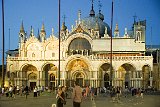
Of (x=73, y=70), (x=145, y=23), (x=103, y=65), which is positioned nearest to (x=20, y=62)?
(x=73, y=70)

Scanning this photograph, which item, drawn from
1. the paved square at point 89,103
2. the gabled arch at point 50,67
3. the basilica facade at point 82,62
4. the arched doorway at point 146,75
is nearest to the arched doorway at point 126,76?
the basilica facade at point 82,62

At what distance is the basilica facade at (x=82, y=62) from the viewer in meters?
59.8

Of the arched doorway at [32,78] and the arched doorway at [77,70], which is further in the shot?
the arched doorway at [32,78]

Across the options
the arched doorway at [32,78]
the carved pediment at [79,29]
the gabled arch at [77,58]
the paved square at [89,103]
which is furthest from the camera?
the arched doorway at [32,78]

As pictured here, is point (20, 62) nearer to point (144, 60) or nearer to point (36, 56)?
point (36, 56)

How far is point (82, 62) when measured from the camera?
2446 inches

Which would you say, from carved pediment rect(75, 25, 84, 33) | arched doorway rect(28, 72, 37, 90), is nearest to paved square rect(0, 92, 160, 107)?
carved pediment rect(75, 25, 84, 33)

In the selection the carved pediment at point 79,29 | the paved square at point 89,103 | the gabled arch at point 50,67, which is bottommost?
the paved square at point 89,103

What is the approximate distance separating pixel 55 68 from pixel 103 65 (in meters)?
8.16

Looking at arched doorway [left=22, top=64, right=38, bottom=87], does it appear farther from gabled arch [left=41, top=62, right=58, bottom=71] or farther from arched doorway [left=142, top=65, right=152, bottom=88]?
arched doorway [left=142, top=65, right=152, bottom=88]

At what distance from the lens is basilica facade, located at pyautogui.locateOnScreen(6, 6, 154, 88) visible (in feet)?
196

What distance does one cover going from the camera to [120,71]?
61719 mm

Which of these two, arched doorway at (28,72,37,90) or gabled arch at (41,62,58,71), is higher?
gabled arch at (41,62,58,71)

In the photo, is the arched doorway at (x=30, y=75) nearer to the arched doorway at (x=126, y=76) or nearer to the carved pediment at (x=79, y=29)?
the carved pediment at (x=79, y=29)
